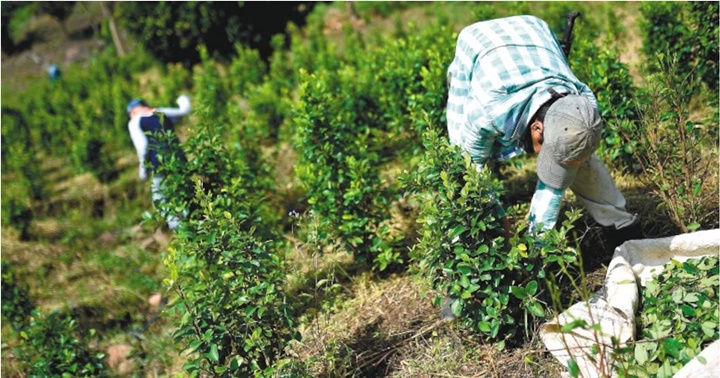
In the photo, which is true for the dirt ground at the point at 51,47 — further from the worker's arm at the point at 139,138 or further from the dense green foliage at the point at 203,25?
the worker's arm at the point at 139,138

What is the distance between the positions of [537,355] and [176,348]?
2.42 m

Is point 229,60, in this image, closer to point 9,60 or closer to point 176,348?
point 176,348

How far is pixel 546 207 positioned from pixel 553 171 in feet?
0.69

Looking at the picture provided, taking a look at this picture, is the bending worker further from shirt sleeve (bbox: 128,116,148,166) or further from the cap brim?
shirt sleeve (bbox: 128,116,148,166)

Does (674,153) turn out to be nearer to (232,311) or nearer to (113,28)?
(232,311)

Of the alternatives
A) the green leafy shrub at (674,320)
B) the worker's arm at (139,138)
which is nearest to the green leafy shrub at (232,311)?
the green leafy shrub at (674,320)

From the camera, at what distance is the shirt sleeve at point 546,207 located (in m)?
2.82

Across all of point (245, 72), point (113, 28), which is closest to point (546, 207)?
point (245, 72)

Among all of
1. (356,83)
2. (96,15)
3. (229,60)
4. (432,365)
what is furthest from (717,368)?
(96,15)

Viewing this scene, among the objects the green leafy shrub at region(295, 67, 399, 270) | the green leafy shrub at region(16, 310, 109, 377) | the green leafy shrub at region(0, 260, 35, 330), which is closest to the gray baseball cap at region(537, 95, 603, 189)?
the green leafy shrub at region(295, 67, 399, 270)

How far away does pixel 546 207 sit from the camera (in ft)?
9.36

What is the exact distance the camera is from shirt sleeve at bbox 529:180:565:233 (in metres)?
2.82

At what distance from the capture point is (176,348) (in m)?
4.16

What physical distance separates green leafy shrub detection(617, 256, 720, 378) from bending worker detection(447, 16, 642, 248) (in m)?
0.54
